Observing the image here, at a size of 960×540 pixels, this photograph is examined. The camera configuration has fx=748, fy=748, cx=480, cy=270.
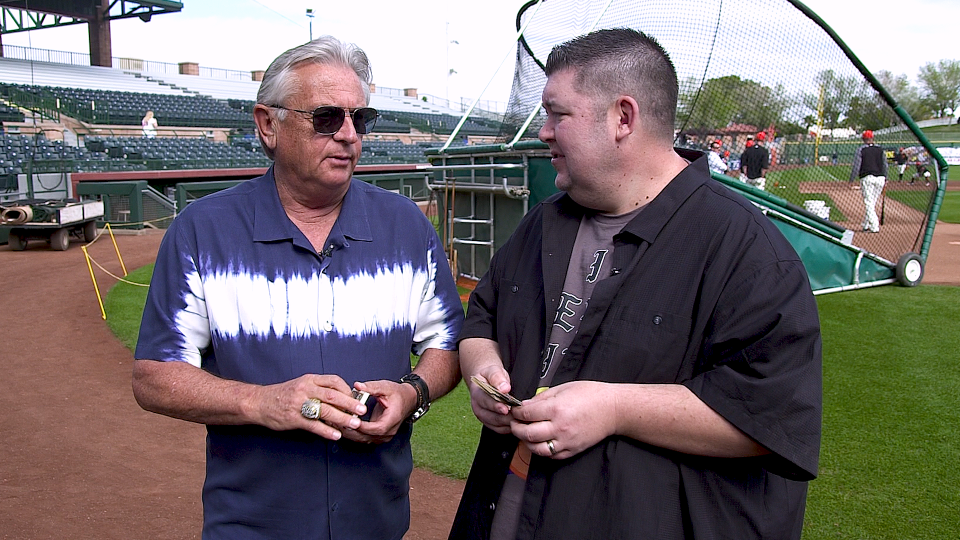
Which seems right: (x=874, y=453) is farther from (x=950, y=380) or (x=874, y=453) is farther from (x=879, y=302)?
(x=879, y=302)

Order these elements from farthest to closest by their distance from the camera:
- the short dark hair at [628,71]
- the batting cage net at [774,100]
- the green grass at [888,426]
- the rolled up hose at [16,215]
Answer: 1. the rolled up hose at [16,215]
2. the batting cage net at [774,100]
3. the green grass at [888,426]
4. the short dark hair at [628,71]

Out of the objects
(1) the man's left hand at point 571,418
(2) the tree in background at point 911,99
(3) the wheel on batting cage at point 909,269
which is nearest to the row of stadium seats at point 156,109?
(3) the wheel on batting cage at point 909,269

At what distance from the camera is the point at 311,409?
1.85 m

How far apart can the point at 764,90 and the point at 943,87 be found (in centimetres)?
7437

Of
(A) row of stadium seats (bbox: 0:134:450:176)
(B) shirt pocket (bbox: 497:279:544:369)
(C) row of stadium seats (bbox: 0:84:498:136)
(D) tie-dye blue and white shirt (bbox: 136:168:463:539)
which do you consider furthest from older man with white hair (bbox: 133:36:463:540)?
(C) row of stadium seats (bbox: 0:84:498:136)

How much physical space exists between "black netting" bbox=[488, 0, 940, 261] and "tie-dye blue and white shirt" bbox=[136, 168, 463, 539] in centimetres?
627

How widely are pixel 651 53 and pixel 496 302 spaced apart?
2.64ft

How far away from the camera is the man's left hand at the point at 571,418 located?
5.31 feet

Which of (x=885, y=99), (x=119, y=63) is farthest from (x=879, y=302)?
(x=119, y=63)

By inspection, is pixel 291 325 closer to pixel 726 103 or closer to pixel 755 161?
pixel 726 103

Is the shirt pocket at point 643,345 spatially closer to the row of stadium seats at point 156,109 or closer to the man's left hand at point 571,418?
the man's left hand at point 571,418

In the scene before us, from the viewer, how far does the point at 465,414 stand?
5703 millimetres

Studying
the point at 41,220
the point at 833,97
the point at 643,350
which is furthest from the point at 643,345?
the point at 41,220

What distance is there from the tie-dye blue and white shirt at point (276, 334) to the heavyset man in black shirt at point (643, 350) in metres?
0.34
